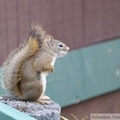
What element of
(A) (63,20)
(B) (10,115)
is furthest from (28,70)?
(A) (63,20)

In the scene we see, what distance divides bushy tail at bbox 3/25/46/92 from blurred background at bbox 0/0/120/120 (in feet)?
10.3

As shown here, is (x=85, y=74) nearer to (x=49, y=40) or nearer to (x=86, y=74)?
(x=86, y=74)

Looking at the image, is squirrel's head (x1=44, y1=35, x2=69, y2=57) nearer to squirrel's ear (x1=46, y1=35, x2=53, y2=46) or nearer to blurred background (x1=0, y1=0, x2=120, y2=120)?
squirrel's ear (x1=46, y1=35, x2=53, y2=46)

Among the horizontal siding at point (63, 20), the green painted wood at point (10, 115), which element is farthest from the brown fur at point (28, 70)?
the horizontal siding at point (63, 20)

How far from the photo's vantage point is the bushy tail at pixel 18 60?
375cm

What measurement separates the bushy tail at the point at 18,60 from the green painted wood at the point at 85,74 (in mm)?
3697

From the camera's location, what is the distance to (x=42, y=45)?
3.91 metres

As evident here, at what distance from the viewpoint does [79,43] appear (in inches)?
310

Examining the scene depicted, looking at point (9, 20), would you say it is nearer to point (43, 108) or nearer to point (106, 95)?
point (106, 95)

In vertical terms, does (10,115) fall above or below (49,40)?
below

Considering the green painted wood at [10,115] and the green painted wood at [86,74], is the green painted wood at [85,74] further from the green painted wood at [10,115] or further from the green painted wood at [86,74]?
the green painted wood at [10,115]

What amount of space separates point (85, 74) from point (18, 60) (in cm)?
426

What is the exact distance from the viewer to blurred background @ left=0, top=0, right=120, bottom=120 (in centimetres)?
712

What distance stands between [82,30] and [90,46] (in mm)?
243
